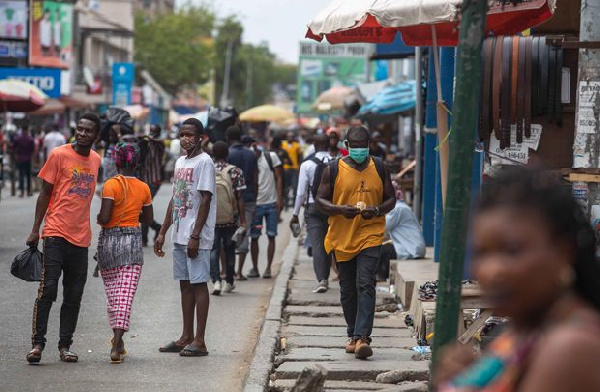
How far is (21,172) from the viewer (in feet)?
96.3

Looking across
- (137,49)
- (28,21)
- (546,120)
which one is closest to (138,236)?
(546,120)

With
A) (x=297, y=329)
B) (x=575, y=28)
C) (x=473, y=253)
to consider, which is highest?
(x=575, y=28)

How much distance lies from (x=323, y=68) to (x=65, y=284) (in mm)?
53699

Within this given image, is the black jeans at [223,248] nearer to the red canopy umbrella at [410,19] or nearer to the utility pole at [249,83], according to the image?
the red canopy umbrella at [410,19]

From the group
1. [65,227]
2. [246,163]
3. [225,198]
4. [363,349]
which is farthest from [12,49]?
[363,349]

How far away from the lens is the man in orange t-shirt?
8.34m

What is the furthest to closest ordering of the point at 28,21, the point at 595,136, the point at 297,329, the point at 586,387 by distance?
the point at 28,21, the point at 297,329, the point at 595,136, the point at 586,387

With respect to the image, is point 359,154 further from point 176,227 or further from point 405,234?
point 405,234

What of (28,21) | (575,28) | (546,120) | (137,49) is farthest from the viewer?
(137,49)

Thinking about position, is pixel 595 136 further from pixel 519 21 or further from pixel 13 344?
pixel 13 344

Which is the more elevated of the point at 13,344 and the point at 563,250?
the point at 563,250

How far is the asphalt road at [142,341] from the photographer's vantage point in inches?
311

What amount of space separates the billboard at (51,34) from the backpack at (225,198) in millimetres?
38520

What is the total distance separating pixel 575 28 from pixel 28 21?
38387 mm
